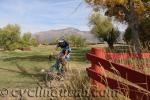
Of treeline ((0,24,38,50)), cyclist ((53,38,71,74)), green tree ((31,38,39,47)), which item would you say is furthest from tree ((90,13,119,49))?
cyclist ((53,38,71,74))

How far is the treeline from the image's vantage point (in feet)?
367

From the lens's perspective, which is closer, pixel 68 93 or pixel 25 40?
pixel 68 93

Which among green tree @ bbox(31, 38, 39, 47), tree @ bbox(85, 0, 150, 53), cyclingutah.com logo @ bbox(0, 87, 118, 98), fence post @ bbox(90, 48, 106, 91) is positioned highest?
tree @ bbox(85, 0, 150, 53)

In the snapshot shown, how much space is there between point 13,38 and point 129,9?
285 feet

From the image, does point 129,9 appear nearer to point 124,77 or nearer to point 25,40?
point 124,77

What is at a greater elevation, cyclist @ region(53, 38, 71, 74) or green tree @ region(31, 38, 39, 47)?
cyclist @ region(53, 38, 71, 74)

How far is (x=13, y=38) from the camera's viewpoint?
382 feet

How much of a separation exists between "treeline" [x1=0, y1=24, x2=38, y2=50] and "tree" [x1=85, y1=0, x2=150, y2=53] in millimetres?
73902

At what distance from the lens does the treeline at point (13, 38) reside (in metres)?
112

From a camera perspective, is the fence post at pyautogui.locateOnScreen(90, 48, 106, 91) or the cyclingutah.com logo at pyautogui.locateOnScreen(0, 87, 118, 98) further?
the fence post at pyautogui.locateOnScreen(90, 48, 106, 91)

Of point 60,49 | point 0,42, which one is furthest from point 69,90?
point 0,42

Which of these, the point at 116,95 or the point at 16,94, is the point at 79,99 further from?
the point at 16,94

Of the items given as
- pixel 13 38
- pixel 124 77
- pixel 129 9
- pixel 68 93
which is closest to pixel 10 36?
pixel 13 38

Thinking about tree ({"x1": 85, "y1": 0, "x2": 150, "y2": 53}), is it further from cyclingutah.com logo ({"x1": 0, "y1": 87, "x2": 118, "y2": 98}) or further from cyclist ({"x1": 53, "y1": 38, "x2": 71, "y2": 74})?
cyclingutah.com logo ({"x1": 0, "y1": 87, "x2": 118, "y2": 98})
